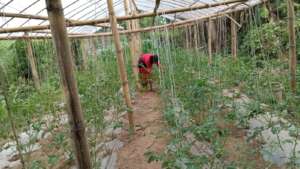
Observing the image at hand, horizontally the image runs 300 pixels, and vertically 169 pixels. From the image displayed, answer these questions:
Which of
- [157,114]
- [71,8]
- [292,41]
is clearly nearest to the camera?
[292,41]

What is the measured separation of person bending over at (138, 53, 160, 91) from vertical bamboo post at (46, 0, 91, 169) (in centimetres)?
443

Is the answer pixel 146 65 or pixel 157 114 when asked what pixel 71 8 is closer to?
pixel 146 65

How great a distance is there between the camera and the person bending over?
17.5 feet

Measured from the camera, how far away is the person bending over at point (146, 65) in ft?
17.5

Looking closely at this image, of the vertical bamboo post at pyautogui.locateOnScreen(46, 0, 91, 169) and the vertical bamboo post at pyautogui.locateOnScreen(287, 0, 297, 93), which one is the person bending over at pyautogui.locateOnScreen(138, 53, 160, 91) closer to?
the vertical bamboo post at pyautogui.locateOnScreen(287, 0, 297, 93)

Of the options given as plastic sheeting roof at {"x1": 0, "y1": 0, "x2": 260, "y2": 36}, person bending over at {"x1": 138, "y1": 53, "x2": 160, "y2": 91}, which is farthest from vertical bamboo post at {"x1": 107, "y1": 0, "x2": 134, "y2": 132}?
person bending over at {"x1": 138, "y1": 53, "x2": 160, "y2": 91}

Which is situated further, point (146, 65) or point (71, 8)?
point (146, 65)

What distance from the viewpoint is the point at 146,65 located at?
5.37 m

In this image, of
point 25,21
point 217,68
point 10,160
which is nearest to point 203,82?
point 217,68

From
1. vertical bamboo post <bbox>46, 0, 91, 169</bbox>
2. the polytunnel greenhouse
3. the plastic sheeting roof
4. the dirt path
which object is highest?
the plastic sheeting roof

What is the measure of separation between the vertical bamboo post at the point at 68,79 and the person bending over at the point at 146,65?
4.43 metres

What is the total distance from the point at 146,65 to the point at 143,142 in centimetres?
256

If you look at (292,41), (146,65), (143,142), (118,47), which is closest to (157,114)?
(143,142)

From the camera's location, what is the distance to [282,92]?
115 inches
